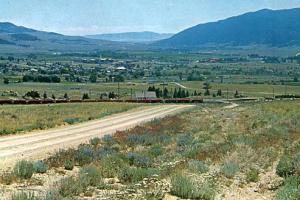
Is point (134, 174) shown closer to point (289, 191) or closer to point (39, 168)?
point (39, 168)

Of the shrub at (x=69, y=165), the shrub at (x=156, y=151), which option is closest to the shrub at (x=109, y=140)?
the shrub at (x=156, y=151)

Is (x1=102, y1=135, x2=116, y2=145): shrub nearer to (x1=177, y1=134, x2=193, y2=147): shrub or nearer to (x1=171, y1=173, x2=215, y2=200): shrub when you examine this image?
(x1=177, y1=134, x2=193, y2=147): shrub

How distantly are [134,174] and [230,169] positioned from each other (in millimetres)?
3173

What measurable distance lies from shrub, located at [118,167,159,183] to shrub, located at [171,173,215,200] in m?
1.87

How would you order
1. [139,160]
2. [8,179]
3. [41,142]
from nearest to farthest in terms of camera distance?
[8,179]
[139,160]
[41,142]

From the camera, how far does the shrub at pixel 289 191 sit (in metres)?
13.7

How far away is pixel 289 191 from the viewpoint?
46.8 feet

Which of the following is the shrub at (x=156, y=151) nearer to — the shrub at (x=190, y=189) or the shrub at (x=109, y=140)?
the shrub at (x=109, y=140)

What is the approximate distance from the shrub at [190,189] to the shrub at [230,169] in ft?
8.01

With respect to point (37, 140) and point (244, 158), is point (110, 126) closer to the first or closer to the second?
point (37, 140)

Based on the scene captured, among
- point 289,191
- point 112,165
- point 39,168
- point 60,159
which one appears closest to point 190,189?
point 289,191

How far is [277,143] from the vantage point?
2470cm

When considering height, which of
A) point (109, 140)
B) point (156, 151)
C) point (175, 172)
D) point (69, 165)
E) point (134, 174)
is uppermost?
point (175, 172)

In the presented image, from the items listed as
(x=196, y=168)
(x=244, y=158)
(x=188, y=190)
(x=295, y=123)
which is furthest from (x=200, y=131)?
(x=188, y=190)
